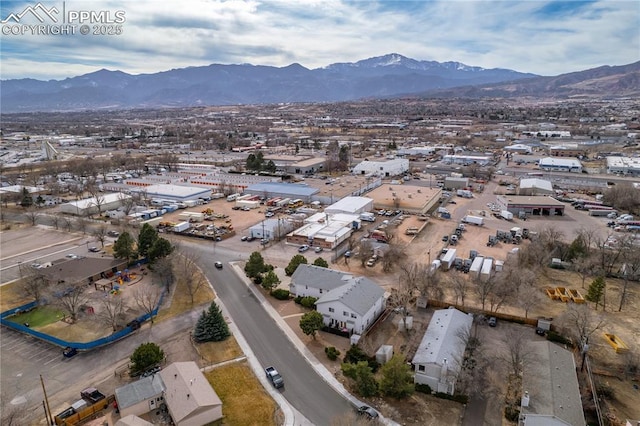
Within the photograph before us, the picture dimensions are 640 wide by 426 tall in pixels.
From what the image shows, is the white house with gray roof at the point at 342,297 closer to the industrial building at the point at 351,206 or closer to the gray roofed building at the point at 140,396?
the gray roofed building at the point at 140,396

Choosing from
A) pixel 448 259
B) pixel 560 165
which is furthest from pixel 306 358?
pixel 560 165

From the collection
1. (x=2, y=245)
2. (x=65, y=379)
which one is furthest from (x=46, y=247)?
(x=65, y=379)

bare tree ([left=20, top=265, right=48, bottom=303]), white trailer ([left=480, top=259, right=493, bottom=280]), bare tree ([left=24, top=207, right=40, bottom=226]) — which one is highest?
white trailer ([left=480, top=259, right=493, bottom=280])

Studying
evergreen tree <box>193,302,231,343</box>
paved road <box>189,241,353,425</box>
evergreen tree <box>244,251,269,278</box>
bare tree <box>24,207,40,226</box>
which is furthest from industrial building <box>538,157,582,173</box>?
bare tree <box>24,207,40,226</box>

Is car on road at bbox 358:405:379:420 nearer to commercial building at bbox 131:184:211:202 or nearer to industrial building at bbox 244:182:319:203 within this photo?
industrial building at bbox 244:182:319:203

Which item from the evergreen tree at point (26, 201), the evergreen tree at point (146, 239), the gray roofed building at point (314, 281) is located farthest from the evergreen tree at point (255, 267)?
the evergreen tree at point (26, 201)

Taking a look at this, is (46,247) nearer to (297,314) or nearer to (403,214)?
(297,314)
